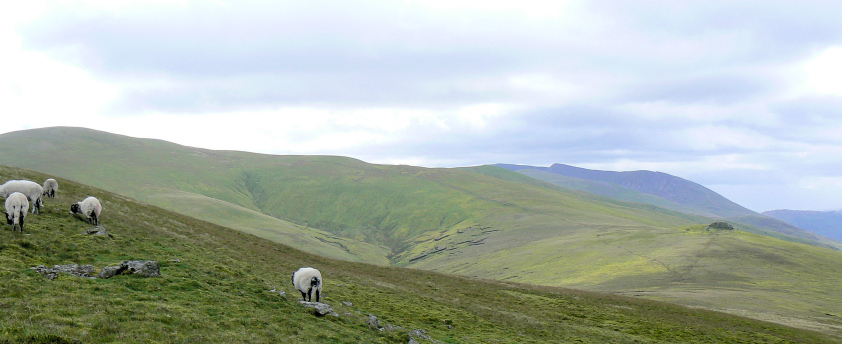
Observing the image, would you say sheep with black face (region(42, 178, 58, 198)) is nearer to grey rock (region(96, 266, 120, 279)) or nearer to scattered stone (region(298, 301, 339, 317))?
grey rock (region(96, 266, 120, 279))

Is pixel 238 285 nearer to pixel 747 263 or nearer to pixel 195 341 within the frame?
pixel 195 341

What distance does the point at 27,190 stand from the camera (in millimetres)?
28500

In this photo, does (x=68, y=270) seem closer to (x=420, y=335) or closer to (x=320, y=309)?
(x=320, y=309)

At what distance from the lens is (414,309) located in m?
33.5

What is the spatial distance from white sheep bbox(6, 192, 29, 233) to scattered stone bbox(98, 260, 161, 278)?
24.7 feet

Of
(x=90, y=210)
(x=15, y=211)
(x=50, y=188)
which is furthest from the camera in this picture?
(x=50, y=188)

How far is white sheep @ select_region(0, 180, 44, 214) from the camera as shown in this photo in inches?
1104

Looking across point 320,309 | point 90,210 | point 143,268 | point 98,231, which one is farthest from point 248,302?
point 90,210

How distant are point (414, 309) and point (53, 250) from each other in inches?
904

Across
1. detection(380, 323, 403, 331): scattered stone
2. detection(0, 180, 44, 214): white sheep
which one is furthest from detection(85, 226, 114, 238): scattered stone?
detection(380, 323, 403, 331): scattered stone

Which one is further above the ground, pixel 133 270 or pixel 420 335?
pixel 133 270

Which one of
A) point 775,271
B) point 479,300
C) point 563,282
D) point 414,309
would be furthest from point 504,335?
point 775,271

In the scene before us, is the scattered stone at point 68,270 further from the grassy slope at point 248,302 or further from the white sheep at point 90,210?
the white sheep at point 90,210

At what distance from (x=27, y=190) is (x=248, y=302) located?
19.3 metres
